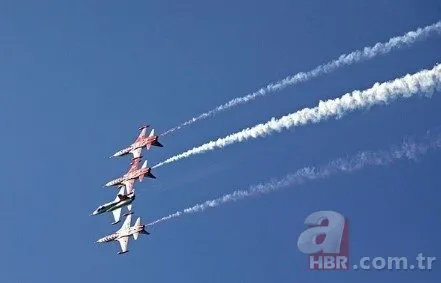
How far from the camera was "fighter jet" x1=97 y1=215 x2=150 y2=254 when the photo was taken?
277 ft

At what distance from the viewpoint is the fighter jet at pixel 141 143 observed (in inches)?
3206

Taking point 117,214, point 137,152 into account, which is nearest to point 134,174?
point 137,152

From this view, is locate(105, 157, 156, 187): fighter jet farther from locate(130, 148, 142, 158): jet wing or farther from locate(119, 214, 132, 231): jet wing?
locate(119, 214, 132, 231): jet wing

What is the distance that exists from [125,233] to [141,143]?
24.8 feet

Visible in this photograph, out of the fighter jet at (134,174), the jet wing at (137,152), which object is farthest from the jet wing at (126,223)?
the jet wing at (137,152)

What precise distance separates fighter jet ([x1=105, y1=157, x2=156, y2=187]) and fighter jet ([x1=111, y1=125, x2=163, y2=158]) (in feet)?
2.24

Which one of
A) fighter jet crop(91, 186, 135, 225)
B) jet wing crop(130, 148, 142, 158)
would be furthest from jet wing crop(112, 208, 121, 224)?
jet wing crop(130, 148, 142, 158)

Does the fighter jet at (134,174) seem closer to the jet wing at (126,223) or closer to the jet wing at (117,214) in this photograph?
the jet wing at (117,214)

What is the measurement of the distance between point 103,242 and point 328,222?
24.0 m

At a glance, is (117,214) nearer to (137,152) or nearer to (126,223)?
(126,223)

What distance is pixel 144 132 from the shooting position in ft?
280

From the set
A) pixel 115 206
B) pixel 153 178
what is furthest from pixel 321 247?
pixel 115 206

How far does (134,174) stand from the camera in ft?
275

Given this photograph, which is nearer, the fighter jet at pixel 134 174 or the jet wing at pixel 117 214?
the fighter jet at pixel 134 174
